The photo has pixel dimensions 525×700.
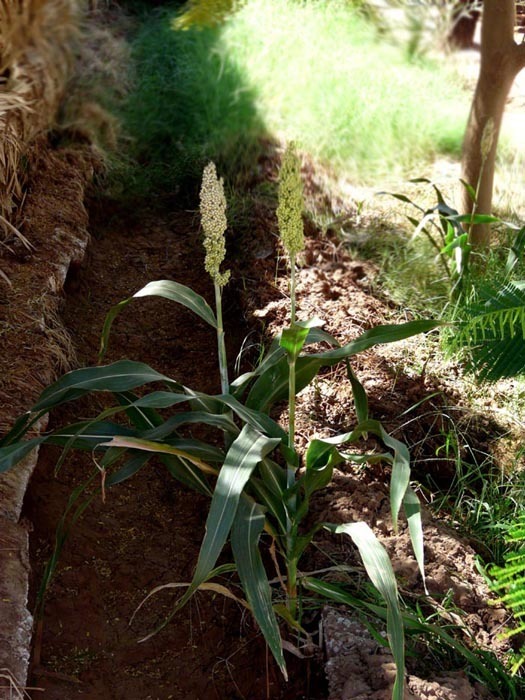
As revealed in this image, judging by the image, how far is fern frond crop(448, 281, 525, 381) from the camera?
6.63 feet

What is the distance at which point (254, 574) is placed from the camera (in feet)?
4.81

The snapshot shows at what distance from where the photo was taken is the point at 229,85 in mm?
3930

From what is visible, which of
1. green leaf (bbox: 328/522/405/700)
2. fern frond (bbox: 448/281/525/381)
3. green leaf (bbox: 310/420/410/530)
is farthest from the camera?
fern frond (bbox: 448/281/525/381)

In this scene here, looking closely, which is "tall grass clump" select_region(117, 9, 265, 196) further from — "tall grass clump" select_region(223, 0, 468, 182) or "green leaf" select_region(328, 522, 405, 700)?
Answer: "green leaf" select_region(328, 522, 405, 700)

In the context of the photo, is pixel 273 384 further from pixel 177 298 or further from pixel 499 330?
pixel 499 330

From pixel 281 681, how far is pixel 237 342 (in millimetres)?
1248

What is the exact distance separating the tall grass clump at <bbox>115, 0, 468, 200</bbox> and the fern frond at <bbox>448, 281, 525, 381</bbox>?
154cm

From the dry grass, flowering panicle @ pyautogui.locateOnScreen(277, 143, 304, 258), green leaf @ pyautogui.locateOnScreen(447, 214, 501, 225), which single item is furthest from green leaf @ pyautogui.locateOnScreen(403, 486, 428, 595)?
the dry grass

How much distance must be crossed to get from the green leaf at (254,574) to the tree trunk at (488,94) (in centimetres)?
160

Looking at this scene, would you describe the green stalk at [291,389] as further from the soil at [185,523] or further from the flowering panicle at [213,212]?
the soil at [185,523]

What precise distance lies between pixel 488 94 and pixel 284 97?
127cm

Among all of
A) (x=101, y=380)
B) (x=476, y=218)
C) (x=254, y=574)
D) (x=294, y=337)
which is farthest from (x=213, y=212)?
(x=476, y=218)

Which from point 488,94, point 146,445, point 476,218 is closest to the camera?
point 146,445

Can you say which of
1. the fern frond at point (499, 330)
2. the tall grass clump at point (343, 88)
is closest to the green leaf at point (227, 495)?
the fern frond at point (499, 330)
